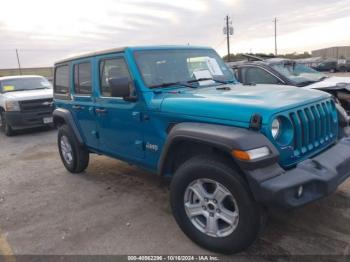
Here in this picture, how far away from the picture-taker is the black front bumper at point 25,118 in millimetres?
10023

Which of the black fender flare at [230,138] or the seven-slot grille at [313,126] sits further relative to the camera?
the seven-slot grille at [313,126]

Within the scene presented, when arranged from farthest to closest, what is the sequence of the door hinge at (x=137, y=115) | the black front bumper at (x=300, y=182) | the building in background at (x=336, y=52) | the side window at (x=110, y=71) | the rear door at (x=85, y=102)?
the building in background at (x=336, y=52), the rear door at (x=85, y=102), the side window at (x=110, y=71), the door hinge at (x=137, y=115), the black front bumper at (x=300, y=182)

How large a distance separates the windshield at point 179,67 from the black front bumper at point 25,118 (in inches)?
277

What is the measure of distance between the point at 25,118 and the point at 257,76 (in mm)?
6663

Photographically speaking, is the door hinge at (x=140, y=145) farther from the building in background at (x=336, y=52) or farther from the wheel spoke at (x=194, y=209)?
the building in background at (x=336, y=52)

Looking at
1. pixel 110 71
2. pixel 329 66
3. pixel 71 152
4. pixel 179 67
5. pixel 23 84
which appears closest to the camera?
pixel 179 67

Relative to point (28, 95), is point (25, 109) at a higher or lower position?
lower

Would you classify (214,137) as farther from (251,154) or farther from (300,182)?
(300,182)

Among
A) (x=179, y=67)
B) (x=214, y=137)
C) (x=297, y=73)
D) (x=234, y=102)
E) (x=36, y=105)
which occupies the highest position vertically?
(x=179, y=67)

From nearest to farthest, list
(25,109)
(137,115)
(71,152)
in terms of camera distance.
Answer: (137,115)
(71,152)
(25,109)

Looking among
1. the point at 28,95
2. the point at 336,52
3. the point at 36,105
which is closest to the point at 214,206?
the point at 36,105

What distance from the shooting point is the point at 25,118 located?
10070 millimetres

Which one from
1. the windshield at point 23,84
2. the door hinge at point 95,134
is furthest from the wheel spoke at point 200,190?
the windshield at point 23,84

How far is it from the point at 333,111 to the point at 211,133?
1644 mm
